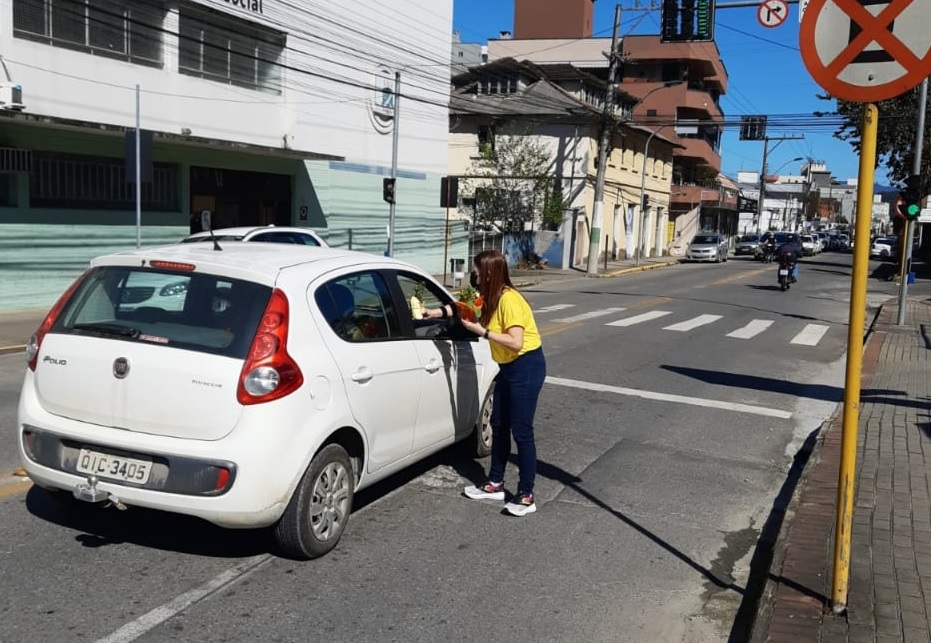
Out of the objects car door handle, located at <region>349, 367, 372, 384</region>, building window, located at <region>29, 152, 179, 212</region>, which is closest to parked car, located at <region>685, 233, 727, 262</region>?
building window, located at <region>29, 152, 179, 212</region>

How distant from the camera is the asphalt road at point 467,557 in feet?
12.7

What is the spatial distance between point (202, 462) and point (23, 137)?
1431 cm

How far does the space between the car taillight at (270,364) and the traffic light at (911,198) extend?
604 inches

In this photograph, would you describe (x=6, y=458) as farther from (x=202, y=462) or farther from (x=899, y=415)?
(x=899, y=415)

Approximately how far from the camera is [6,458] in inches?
242

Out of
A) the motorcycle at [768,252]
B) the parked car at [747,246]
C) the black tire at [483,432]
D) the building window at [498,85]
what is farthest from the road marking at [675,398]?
the parked car at [747,246]

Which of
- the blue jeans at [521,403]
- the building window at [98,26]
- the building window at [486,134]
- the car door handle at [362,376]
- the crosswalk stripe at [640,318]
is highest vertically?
the building window at [486,134]

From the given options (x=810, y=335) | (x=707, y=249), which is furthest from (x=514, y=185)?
→ (x=810, y=335)

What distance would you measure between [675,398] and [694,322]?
832cm

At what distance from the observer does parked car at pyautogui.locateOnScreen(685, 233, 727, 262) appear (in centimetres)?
4900

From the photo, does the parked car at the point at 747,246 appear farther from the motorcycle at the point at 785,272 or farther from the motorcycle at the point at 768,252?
the motorcycle at the point at 785,272

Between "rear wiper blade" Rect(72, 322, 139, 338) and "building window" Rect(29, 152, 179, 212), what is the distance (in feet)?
41.7

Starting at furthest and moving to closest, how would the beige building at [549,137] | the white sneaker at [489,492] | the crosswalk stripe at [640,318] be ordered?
the beige building at [549,137] → the crosswalk stripe at [640,318] → the white sneaker at [489,492]

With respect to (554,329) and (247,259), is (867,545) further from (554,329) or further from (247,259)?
(554,329)
